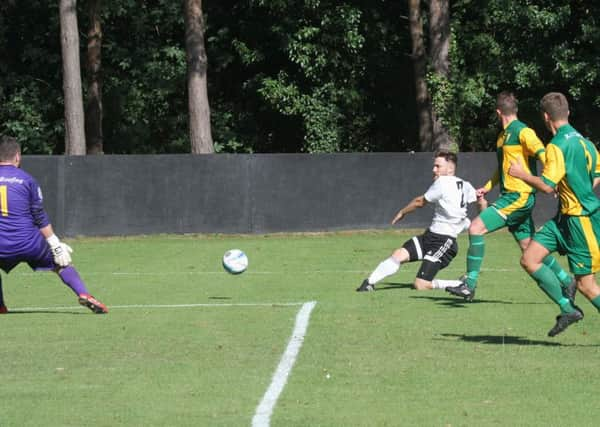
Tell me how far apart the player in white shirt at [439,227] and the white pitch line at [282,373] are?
234 centimetres

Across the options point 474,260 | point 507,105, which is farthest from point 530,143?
Result: point 474,260

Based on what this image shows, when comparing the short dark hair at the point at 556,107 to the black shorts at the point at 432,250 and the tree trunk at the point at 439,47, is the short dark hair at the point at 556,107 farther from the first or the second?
the tree trunk at the point at 439,47

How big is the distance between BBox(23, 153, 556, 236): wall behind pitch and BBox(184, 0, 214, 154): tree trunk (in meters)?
3.83

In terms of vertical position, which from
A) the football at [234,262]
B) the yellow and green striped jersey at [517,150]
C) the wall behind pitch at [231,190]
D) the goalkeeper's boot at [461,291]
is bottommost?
the wall behind pitch at [231,190]

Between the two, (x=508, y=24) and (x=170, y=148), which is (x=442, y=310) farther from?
(x=170, y=148)

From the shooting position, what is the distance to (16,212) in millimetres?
12383

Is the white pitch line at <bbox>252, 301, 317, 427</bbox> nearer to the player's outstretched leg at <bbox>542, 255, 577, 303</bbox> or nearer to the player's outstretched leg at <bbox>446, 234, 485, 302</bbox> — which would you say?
the player's outstretched leg at <bbox>446, 234, 485, 302</bbox>

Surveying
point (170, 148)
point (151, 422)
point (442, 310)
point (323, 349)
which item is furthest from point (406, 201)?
point (151, 422)

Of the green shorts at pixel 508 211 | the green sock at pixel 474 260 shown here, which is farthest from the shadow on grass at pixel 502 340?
the green sock at pixel 474 260

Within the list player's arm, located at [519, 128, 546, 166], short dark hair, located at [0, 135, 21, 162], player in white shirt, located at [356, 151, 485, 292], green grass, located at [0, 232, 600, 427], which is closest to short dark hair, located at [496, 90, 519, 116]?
player's arm, located at [519, 128, 546, 166]

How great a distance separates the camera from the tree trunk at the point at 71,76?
32.8 m

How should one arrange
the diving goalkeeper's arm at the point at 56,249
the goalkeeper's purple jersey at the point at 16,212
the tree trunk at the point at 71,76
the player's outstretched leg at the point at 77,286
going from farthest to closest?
1. the tree trunk at the point at 71,76
2. the player's outstretched leg at the point at 77,286
3. the diving goalkeeper's arm at the point at 56,249
4. the goalkeeper's purple jersey at the point at 16,212

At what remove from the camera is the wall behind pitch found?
29406 mm

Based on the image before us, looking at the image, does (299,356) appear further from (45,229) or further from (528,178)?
(45,229)
